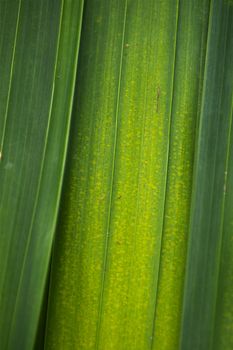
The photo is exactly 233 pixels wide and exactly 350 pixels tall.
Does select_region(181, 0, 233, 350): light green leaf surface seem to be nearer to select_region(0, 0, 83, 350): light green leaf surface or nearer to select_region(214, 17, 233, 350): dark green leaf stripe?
select_region(214, 17, 233, 350): dark green leaf stripe

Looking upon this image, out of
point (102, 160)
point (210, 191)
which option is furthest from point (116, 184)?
point (210, 191)

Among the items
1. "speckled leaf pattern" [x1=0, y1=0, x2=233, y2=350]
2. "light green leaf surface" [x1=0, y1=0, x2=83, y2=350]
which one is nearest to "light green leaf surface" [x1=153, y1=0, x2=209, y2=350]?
"speckled leaf pattern" [x1=0, y1=0, x2=233, y2=350]

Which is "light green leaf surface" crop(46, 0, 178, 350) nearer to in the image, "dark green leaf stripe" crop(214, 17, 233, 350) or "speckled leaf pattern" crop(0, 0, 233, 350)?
"speckled leaf pattern" crop(0, 0, 233, 350)

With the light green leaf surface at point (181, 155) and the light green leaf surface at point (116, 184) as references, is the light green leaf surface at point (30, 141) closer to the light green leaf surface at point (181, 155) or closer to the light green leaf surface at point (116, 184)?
the light green leaf surface at point (116, 184)

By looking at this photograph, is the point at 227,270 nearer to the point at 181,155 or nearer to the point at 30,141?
the point at 181,155

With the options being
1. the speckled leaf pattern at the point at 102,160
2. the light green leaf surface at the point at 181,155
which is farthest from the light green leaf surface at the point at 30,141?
the light green leaf surface at the point at 181,155

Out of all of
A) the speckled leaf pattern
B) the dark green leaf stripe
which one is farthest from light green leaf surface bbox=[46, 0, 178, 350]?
the dark green leaf stripe
